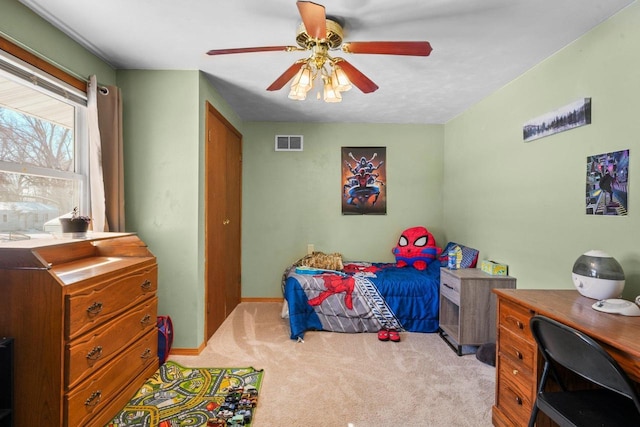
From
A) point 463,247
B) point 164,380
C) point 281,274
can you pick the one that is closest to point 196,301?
point 164,380

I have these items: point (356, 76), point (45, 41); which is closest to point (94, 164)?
point (45, 41)

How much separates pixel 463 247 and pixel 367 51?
2581 mm

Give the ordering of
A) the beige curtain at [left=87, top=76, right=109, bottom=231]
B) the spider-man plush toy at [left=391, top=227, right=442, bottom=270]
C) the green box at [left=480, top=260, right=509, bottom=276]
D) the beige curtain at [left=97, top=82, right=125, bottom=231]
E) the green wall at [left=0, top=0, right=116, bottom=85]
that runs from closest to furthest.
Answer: the green wall at [left=0, top=0, right=116, bottom=85]
the beige curtain at [left=87, top=76, right=109, bottom=231]
the beige curtain at [left=97, top=82, right=125, bottom=231]
the green box at [left=480, top=260, right=509, bottom=276]
the spider-man plush toy at [left=391, top=227, right=442, bottom=270]

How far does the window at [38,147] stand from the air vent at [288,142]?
7.25 ft

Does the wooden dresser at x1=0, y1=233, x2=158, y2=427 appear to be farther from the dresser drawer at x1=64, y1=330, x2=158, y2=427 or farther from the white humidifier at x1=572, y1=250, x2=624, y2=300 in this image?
the white humidifier at x1=572, y1=250, x2=624, y2=300

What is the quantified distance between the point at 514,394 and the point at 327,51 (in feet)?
7.29

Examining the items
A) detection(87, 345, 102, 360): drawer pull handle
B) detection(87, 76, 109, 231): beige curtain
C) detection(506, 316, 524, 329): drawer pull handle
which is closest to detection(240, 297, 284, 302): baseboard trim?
detection(87, 76, 109, 231): beige curtain

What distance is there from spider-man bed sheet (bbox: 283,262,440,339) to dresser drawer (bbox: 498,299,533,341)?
136 cm

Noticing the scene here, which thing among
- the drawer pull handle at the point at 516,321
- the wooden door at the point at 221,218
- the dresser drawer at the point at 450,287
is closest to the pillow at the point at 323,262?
the wooden door at the point at 221,218

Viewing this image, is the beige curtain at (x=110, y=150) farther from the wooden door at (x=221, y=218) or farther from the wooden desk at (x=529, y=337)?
the wooden desk at (x=529, y=337)

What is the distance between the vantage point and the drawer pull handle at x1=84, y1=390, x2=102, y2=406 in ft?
5.06

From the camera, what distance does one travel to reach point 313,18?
1438mm

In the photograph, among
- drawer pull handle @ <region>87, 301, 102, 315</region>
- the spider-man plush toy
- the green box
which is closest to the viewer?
drawer pull handle @ <region>87, 301, 102, 315</region>

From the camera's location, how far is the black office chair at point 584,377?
42.1 inches
